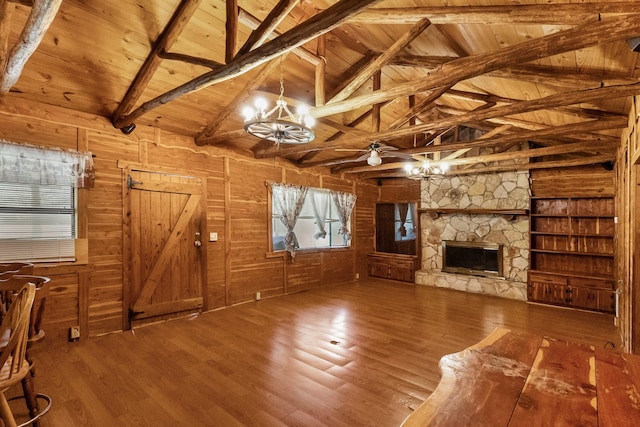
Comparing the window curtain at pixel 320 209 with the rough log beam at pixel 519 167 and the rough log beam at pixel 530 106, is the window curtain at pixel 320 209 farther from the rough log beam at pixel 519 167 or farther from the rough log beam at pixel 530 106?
the rough log beam at pixel 530 106

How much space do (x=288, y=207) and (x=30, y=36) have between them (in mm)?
4342

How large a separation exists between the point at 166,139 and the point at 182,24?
206cm

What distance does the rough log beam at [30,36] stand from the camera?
189 centimetres

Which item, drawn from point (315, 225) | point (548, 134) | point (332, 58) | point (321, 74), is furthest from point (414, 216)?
point (321, 74)

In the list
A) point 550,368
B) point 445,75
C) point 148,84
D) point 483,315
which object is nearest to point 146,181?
point 148,84

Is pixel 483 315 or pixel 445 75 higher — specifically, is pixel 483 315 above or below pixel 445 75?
below

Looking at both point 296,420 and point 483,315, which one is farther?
point 483,315

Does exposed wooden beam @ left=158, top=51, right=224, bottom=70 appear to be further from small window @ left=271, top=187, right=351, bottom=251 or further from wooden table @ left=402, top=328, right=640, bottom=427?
small window @ left=271, top=187, right=351, bottom=251

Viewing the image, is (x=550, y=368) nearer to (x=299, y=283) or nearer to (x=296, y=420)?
(x=296, y=420)

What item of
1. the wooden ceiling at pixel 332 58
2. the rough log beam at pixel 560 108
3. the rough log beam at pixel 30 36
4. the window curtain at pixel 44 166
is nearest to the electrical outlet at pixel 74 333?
the window curtain at pixel 44 166

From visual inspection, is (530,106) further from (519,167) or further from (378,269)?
(378,269)

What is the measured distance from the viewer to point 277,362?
314 centimetres

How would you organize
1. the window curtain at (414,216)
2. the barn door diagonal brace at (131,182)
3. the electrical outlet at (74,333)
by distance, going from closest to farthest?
the electrical outlet at (74,333), the barn door diagonal brace at (131,182), the window curtain at (414,216)

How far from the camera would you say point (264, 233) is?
5781 millimetres
